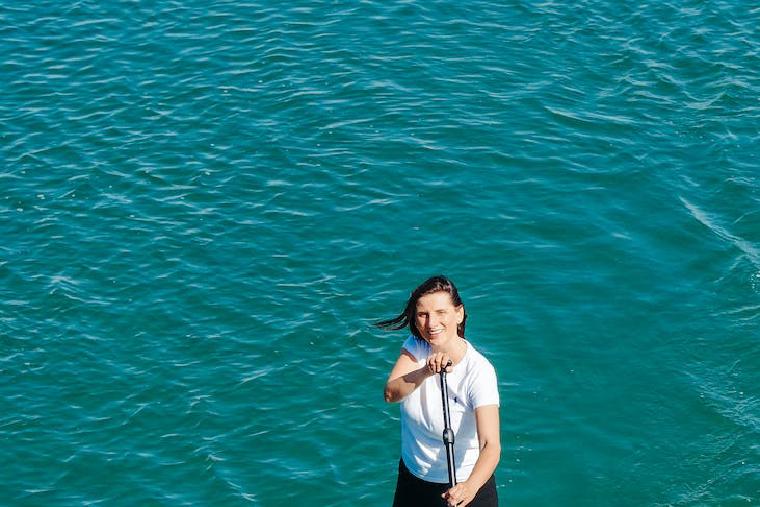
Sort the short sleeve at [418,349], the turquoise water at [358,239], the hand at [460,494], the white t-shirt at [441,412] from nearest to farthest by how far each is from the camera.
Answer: the hand at [460,494]
the white t-shirt at [441,412]
the short sleeve at [418,349]
the turquoise water at [358,239]

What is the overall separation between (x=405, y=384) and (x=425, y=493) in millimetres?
858

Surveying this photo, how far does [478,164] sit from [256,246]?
4.15m

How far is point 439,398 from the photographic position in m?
8.59

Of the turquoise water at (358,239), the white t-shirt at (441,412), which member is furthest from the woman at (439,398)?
the turquoise water at (358,239)

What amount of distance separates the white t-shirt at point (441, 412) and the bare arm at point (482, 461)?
91 millimetres

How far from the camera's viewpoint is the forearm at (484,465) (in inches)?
329

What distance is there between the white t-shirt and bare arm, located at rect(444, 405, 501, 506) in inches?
3.6

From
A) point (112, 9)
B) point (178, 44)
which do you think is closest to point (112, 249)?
point (178, 44)

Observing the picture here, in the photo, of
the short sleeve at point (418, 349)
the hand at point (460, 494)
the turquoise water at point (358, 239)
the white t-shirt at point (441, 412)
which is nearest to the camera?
the hand at point (460, 494)

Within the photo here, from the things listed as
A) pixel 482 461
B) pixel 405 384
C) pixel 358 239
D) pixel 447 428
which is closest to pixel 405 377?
pixel 405 384

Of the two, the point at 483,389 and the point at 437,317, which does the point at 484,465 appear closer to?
the point at 483,389

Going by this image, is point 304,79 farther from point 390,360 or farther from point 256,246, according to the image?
point 390,360

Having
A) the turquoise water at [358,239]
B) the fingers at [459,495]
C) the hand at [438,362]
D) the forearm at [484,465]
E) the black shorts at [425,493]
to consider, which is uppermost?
the hand at [438,362]

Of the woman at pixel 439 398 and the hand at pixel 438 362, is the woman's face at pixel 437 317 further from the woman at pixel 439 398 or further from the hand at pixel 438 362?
the hand at pixel 438 362
